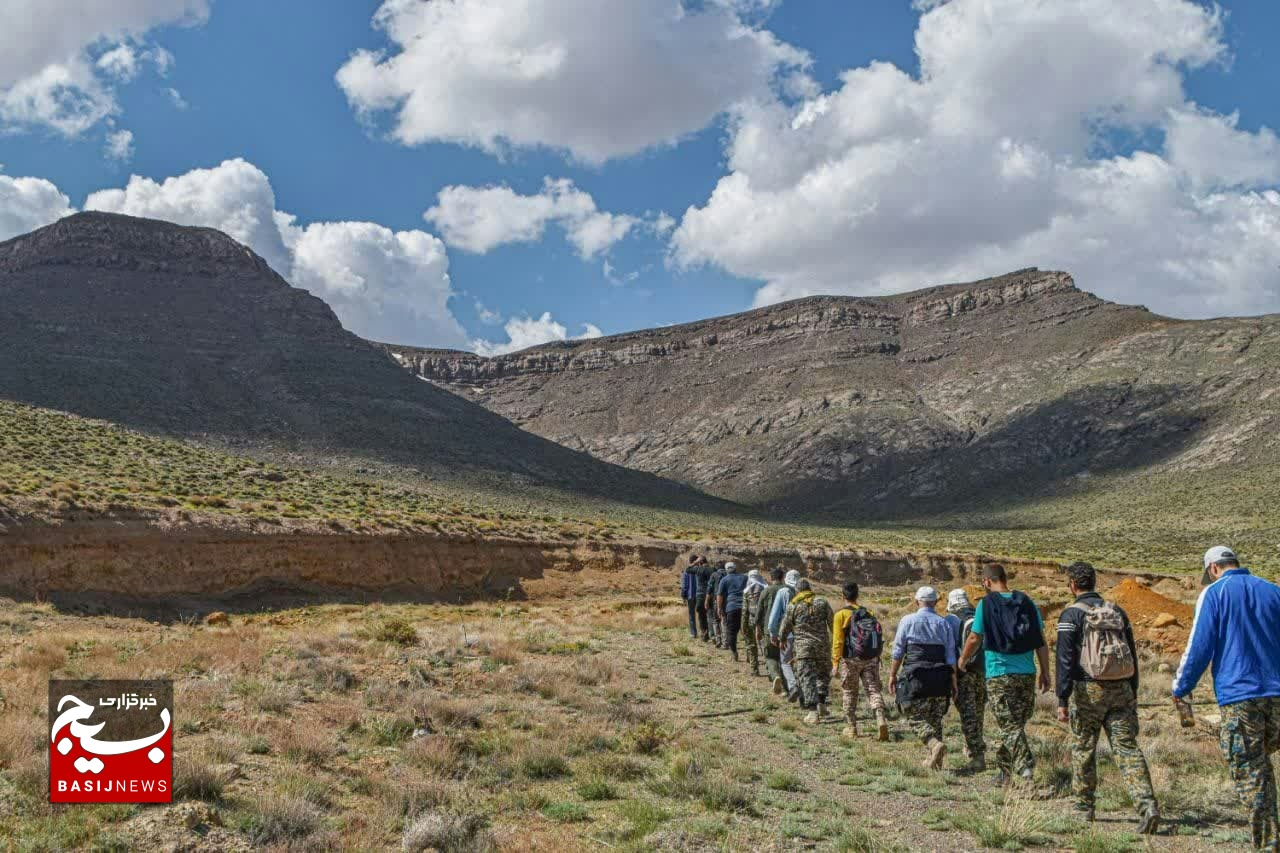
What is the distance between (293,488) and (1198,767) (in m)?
35.8

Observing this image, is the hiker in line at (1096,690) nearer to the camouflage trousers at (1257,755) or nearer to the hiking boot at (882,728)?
the camouflage trousers at (1257,755)

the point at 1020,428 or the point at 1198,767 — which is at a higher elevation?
the point at 1020,428

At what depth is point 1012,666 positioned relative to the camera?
7.87 meters

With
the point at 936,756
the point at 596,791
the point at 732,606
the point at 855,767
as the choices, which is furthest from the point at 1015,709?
the point at 732,606

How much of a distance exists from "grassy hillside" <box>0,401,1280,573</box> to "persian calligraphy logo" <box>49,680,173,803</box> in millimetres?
16576

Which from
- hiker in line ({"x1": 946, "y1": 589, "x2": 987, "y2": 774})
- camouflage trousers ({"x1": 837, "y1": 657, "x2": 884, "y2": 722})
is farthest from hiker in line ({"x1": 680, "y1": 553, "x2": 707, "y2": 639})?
hiker in line ({"x1": 946, "y1": 589, "x2": 987, "y2": 774})

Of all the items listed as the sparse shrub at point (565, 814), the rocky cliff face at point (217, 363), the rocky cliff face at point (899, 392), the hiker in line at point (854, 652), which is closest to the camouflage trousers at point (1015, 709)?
the hiker in line at point (854, 652)

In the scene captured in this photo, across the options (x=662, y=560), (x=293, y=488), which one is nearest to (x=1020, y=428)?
(x=662, y=560)

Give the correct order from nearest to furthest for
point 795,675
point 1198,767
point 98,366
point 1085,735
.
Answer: point 1085,735, point 1198,767, point 795,675, point 98,366

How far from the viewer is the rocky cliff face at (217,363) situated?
61000mm

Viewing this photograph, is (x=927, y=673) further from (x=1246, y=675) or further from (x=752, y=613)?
(x=752, y=613)

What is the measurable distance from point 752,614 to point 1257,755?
917cm

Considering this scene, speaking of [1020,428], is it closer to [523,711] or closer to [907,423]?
[907,423]

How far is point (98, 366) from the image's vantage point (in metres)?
63.1
